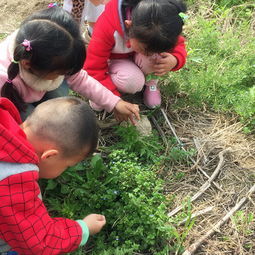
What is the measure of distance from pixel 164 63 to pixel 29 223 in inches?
69.4

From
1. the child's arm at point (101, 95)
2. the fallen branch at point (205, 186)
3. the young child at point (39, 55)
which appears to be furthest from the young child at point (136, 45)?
the fallen branch at point (205, 186)

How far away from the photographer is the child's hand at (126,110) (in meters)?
2.71

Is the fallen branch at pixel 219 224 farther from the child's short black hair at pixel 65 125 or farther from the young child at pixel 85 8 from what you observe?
the young child at pixel 85 8

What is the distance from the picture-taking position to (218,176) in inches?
106

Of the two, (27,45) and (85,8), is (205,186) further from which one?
(85,8)

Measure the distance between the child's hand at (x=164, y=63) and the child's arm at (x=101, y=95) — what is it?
1.48ft

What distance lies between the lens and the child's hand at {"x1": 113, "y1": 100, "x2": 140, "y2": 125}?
2711 millimetres

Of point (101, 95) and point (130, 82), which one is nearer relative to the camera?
point (101, 95)

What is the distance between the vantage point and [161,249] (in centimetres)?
222

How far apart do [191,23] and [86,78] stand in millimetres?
1919

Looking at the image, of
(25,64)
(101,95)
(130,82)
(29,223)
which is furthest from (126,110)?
(29,223)

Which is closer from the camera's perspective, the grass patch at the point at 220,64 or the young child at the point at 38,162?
the young child at the point at 38,162

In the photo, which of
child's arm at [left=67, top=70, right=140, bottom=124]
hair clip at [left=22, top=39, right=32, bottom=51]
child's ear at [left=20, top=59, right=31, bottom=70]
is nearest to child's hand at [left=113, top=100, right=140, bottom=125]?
child's arm at [left=67, top=70, right=140, bottom=124]

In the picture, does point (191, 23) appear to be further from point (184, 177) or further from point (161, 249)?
point (161, 249)
